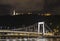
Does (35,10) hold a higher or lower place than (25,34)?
higher

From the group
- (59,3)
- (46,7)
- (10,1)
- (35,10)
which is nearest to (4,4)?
(10,1)

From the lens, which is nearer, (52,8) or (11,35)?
(11,35)

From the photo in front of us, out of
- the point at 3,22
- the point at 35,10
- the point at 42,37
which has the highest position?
the point at 35,10

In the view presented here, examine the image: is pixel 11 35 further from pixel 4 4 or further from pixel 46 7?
pixel 46 7

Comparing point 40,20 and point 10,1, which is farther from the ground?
point 10,1

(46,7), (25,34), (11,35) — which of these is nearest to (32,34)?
(25,34)

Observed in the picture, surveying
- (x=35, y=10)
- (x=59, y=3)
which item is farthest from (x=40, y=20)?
(x=59, y=3)

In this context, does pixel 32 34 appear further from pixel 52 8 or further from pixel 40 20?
pixel 52 8

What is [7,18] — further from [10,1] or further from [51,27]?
[51,27]
